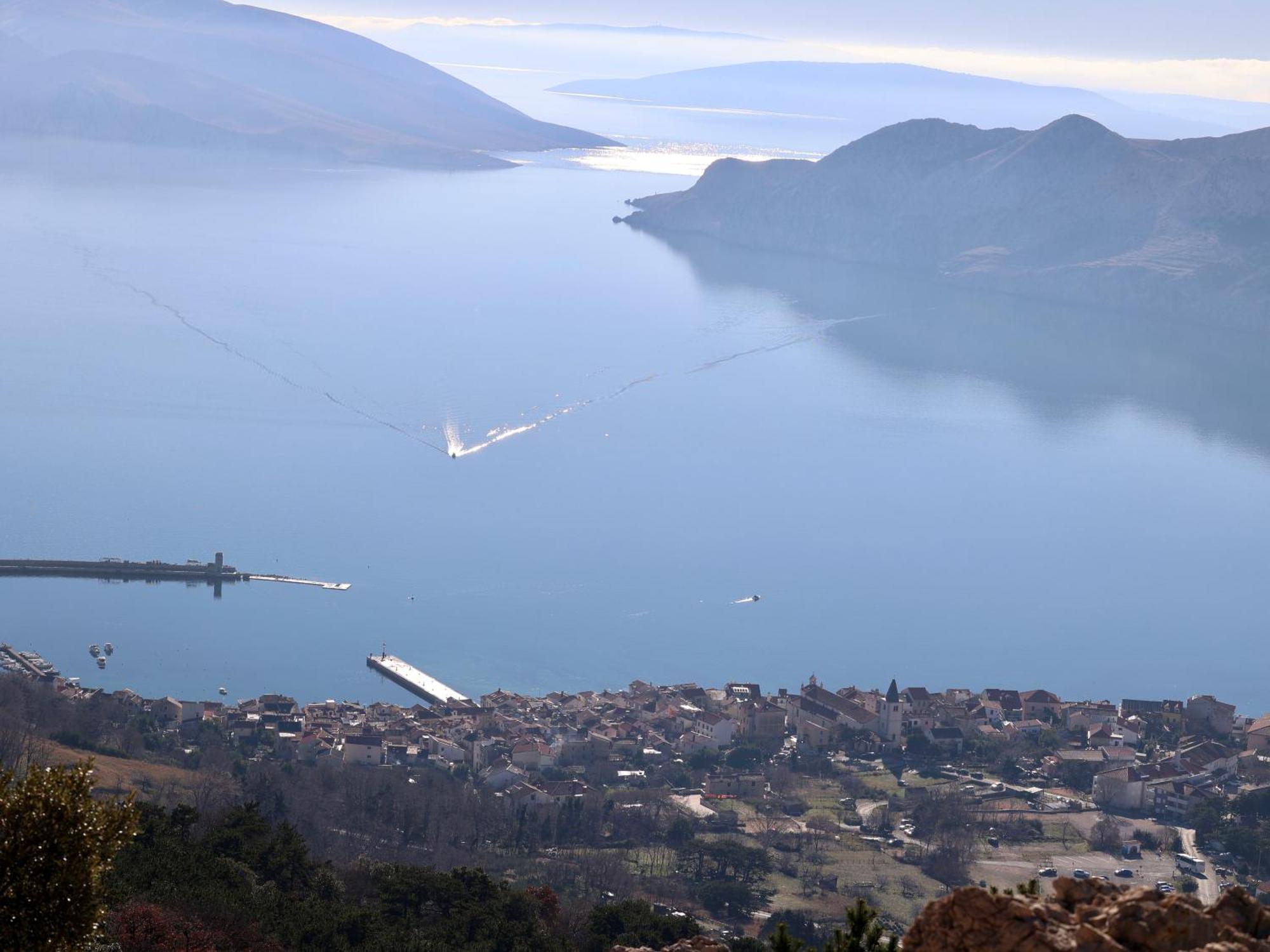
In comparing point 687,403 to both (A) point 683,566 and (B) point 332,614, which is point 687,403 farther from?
(B) point 332,614

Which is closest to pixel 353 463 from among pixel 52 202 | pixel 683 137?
pixel 52 202

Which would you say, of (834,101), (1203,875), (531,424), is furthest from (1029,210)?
(834,101)

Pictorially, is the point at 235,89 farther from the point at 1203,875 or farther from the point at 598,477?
the point at 1203,875

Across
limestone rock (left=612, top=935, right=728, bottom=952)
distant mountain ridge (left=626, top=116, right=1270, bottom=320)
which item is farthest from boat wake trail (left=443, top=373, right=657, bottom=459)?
distant mountain ridge (left=626, top=116, right=1270, bottom=320)

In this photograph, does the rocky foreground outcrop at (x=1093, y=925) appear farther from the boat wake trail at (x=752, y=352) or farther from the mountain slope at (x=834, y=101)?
the mountain slope at (x=834, y=101)

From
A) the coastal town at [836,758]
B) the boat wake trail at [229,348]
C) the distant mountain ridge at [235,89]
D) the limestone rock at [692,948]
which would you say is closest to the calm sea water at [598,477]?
the boat wake trail at [229,348]
